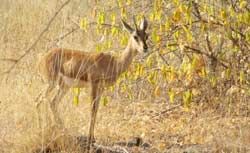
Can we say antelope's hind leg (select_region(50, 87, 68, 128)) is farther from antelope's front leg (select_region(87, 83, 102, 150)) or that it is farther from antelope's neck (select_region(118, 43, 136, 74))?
antelope's neck (select_region(118, 43, 136, 74))

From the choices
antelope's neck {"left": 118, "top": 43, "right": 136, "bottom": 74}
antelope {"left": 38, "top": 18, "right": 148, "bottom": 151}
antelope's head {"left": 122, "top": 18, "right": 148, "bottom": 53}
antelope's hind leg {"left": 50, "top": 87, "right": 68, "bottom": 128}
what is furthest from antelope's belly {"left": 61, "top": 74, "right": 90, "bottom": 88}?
antelope's head {"left": 122, "top": 18, "right": 148, "bottom": 53}

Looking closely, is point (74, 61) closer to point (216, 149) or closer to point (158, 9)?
point (158, 9)

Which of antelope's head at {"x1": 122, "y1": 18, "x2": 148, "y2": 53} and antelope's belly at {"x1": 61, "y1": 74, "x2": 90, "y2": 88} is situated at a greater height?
antelope's head at {"x1": 122, "y1": 18, "x2": 148, "y2": 53}

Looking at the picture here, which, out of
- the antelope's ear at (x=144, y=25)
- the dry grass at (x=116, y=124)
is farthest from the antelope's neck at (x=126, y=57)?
the dry grass at (x=116, y=124)

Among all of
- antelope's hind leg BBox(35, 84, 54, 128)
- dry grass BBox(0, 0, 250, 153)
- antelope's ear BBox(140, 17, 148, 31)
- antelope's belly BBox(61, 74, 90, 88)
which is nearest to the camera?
dry grass BBox(0, 0, 250, 153)

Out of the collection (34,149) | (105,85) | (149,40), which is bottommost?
(34,149)

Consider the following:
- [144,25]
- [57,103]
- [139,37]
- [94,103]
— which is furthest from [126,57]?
[57,103]

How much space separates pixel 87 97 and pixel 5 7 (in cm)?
619

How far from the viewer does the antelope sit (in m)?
6.50

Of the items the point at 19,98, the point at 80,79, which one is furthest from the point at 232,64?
the point at 19,98

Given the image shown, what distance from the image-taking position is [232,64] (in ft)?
20.0

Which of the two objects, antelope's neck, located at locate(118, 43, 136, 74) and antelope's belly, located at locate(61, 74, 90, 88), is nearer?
antelope's belly, located at locate(61, 74, 90, 88)

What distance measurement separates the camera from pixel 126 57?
6789 millimetres

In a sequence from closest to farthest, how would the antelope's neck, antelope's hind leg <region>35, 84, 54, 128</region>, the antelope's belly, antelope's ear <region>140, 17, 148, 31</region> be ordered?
antelope's hind leg <region>35, 84, 54, 128</region>
the antelope's belly
antelope's ear <region>140, 17, 148, 31</region>
the antelope's neck
